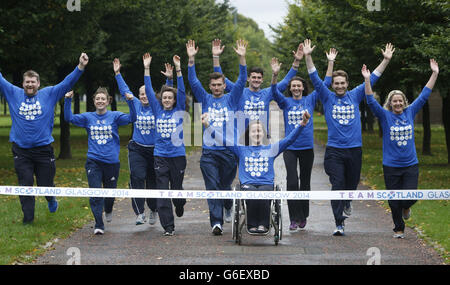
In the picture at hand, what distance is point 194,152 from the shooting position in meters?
27.8

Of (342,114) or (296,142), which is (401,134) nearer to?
(342,114)

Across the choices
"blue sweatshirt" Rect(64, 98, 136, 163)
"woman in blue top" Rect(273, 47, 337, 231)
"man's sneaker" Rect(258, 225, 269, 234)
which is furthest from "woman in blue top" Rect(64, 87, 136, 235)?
"man's sneaker" Rect(258, 225, 269, 234)

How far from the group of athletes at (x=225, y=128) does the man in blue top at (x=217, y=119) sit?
0.01m

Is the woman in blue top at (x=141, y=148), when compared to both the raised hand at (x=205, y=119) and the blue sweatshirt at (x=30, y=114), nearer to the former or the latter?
the blue sweatshirt at (x=30, y=114)

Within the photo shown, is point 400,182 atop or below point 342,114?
below

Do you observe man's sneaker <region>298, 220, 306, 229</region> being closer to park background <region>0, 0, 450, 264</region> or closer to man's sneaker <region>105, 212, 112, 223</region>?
park background <region>0, 0, 450, 264</region>

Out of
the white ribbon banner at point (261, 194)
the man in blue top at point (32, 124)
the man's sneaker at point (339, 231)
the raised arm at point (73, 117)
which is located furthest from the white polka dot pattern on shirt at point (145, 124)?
the man's sneaker at point (339, 231)

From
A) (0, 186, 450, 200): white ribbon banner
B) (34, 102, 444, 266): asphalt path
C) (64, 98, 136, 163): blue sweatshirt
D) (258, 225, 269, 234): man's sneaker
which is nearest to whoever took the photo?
(34, 102, 444, 266): asphalt path

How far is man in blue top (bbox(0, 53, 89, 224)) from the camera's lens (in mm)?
9781

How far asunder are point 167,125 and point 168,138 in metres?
0.17

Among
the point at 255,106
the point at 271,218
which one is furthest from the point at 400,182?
the point at 255,106

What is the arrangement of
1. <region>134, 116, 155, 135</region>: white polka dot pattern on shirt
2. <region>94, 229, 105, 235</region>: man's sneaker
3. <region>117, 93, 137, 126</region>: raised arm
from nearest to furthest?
1. <region>94, 229, 105, 235</region>: man's sneaker
2. <region>117, 93, 137, 126</region>: raised arm
3. <region>134, 116, 155, 135</region>: white polka dot pattern on shirt

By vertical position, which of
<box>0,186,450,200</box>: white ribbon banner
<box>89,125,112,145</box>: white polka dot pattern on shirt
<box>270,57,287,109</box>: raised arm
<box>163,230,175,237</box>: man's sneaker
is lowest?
<box>163,230,175,237</box>: man's sneaker

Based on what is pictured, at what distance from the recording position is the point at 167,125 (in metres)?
9.81
